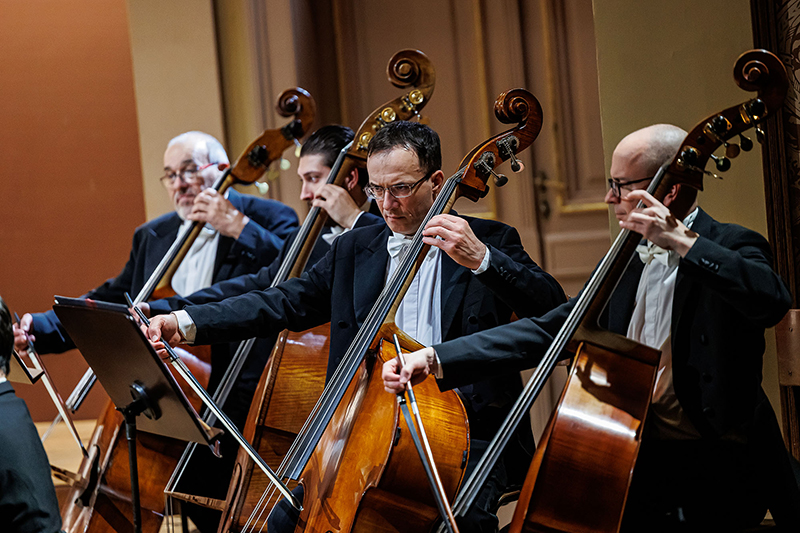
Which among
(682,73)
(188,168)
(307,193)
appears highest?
(682,73)

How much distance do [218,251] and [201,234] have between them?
0.14m

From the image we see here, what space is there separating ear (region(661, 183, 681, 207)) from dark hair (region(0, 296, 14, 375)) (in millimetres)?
1325

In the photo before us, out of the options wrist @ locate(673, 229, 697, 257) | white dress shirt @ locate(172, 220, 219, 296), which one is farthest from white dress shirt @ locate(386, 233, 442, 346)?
white dress shirt @ locate(172, 220, 219, 296)

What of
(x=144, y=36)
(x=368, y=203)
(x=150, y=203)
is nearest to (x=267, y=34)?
(x=144, y=36)

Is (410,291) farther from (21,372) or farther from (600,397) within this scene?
(21,372)

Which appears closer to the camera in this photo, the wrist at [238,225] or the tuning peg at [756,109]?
the tuning peg at [756,109]

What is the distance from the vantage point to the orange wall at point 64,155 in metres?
4.56

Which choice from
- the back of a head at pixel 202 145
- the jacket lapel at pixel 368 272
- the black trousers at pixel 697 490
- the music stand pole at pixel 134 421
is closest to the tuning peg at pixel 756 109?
the black trousers at pixel 697 490

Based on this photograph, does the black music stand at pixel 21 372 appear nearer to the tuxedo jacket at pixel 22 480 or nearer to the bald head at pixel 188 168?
the tuxedo jacket at pixel 22 480

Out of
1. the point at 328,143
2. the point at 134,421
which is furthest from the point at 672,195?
the point at 328,143

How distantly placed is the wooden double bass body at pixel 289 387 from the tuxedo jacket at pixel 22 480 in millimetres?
697

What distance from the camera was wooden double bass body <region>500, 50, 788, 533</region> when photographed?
163cm

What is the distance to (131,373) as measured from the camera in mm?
1796

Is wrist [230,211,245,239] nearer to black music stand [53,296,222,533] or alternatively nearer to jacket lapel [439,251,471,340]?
jacket lapel [439,251,471,340]
